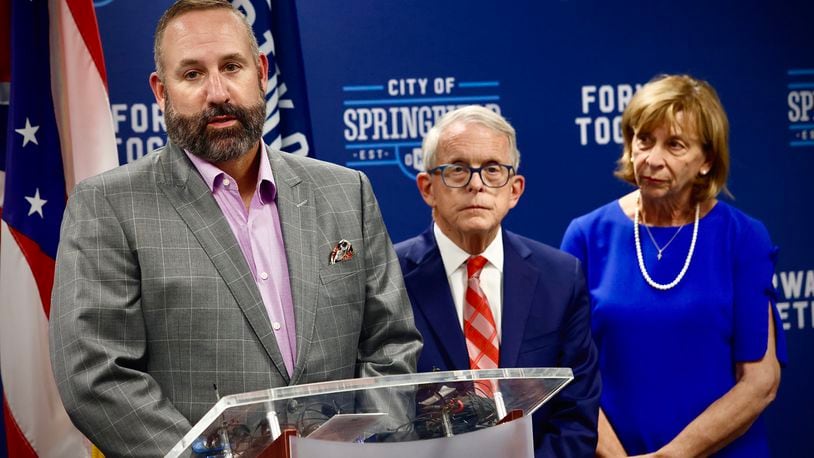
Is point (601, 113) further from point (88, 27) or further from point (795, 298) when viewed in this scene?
point (88, 27)

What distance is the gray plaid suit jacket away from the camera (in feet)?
7.00

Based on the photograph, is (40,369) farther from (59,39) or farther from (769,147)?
(769,147)

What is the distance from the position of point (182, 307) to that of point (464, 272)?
1014 mm

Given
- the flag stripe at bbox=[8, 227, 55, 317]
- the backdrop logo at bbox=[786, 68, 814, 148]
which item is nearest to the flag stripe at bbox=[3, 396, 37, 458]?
the flag stripe at bbox=[8, 227, 55, 317]

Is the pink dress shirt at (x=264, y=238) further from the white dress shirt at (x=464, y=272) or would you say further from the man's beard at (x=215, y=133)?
the white dress shirt at (x=464, y=272)

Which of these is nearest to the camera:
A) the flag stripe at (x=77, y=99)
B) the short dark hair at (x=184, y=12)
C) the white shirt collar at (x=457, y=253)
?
the short dark hair at (x=184, y=12)

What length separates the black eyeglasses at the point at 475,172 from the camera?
2.99 metres

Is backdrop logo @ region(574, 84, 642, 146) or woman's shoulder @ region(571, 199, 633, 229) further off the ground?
backdrop logo @ region(574, 84, 642, 146)

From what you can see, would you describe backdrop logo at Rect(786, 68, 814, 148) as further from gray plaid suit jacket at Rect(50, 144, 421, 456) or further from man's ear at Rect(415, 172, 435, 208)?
gray plaid suit jacket at Rect(50, 144, 421, 456)

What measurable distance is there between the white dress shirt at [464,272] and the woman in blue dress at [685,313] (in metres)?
0.48

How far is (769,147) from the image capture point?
15.8ft

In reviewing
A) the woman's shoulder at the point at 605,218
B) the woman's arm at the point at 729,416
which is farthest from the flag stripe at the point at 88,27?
the woman's arm at the point at 729,416

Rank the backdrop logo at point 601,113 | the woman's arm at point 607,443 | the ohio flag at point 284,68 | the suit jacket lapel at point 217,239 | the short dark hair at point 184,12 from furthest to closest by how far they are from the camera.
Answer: the backdrop logo at point 601,113, the ohio flag at point 284,68, the woman's arm at point 607,443, the short dark hair at point 184,12, the suit jacket lapel at point 217,239

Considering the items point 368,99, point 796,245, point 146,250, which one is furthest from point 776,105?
point 146,250
